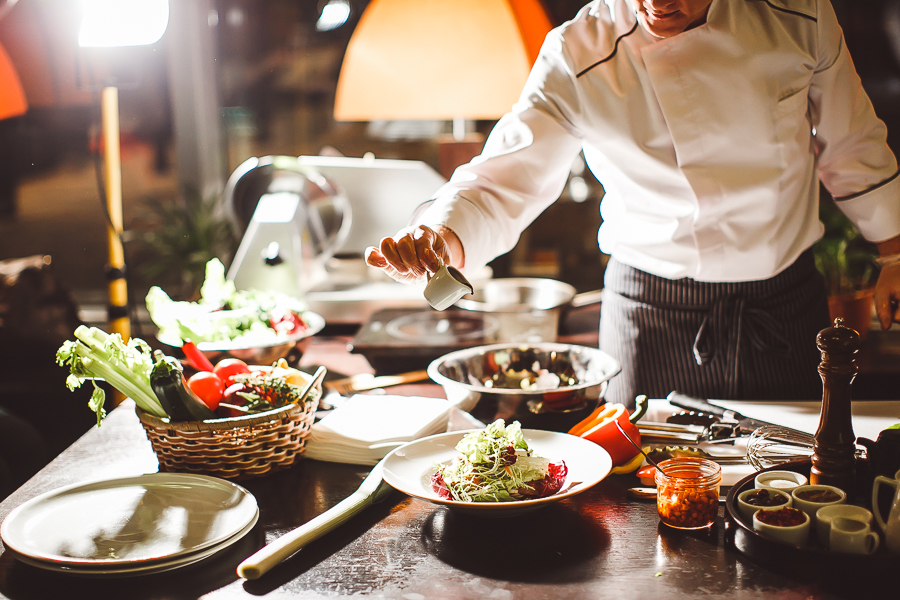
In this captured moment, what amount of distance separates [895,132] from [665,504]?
292cm


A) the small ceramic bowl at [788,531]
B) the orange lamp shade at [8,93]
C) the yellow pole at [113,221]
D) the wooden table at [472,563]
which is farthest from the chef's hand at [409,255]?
the orange lamp shade at [8,93]

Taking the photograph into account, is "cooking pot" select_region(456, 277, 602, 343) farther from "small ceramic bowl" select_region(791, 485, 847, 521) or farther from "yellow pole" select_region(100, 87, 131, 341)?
"small ceramic bowl" select_region(791, 485, 847, 521)

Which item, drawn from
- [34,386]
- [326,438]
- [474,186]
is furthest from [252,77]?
[326,438]

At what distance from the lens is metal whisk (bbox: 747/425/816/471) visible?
112 centimetres

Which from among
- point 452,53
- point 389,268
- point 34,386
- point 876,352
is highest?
point 452,53

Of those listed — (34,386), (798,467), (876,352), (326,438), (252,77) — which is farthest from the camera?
(252,77)

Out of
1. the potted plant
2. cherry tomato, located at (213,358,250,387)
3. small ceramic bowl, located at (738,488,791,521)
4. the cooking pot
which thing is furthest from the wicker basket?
the potted plant

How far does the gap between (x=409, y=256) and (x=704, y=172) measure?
0.64 meters

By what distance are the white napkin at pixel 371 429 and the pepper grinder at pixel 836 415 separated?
59 cm

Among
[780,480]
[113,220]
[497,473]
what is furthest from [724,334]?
[113,220]

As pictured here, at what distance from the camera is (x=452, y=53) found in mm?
1710

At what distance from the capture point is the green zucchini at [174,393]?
1.09 m

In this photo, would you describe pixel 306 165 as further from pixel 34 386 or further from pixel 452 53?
pixel 34 386

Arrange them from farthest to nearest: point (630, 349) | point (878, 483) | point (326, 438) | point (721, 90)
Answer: point (630, 349)
point (721, 90)
point (326, 438)
point (878, 483)
